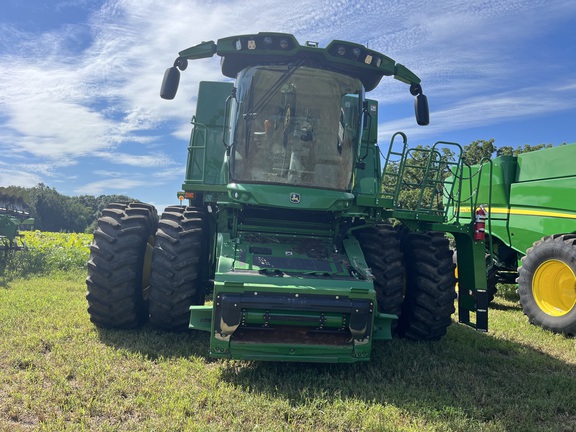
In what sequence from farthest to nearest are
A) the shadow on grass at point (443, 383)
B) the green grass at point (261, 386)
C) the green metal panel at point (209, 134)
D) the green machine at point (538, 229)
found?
1. the green machine at point (538, 229)
2. the green metal panel at point (209, 134)
3. the shadow on grass at point (443, 383)
4. the green grass at point (261, 386)

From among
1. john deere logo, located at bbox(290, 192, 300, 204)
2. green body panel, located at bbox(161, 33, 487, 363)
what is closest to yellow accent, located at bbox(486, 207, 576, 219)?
green body panel, located at bbox(161, 33, 487, 363)

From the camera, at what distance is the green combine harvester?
4504mm

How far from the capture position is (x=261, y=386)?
12.5 feet

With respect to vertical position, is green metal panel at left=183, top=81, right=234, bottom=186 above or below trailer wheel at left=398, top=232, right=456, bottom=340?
above

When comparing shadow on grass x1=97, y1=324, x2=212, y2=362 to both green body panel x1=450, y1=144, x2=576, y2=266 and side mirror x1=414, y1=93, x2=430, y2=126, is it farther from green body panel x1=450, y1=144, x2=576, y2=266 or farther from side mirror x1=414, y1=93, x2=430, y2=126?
green body panel x1=450, y1=144, x2=576, y2=266

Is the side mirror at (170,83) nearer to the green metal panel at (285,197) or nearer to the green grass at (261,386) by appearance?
the green metal panel at (285,197)

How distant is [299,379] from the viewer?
13.2 feet

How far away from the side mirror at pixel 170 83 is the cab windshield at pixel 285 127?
65 centimetres

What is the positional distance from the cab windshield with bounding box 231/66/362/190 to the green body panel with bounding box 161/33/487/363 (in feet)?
0.03

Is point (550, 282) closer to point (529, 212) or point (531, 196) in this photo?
point (529, 212)

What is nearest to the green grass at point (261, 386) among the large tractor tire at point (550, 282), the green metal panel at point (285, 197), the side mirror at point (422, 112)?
the large tractor tire at point (550, 282)

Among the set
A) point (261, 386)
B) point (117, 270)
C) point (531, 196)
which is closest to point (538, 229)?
point (531, 196)

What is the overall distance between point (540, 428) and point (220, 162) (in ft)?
14.2

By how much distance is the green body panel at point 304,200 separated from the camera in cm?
417
